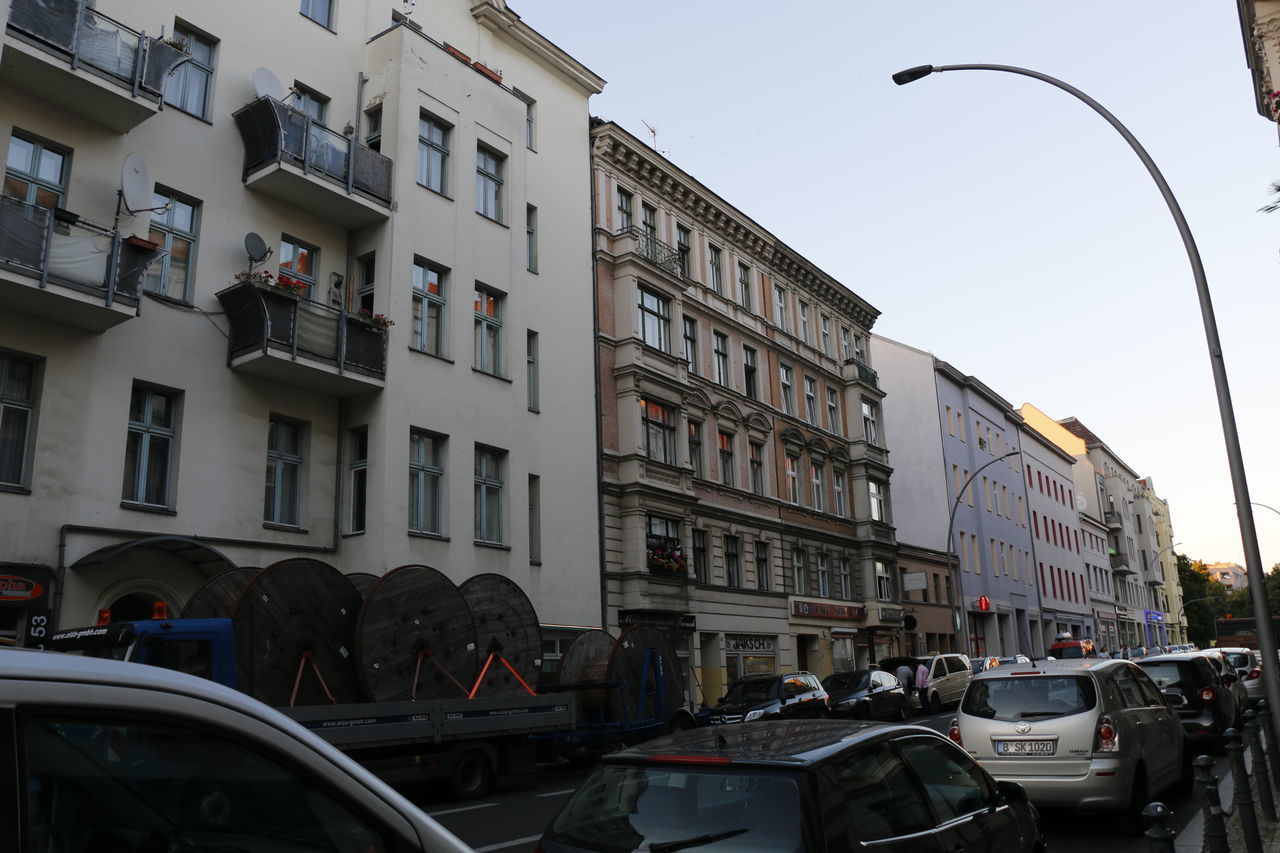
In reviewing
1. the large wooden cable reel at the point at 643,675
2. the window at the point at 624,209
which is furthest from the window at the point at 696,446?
the large wooden cable reel at the point at 643,675

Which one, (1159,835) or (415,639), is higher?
(415,639)

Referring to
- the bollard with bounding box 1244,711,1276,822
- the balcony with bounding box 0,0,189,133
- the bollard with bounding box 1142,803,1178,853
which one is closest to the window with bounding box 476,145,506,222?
the balcony with bounding box 0,0,189,133

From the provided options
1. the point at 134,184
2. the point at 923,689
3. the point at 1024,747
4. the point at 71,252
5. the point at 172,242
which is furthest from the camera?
the point at 923,689

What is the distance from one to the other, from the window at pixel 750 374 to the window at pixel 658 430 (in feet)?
18.9

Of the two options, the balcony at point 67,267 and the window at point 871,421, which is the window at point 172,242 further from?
the window at point 871,421

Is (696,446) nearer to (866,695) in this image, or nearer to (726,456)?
(726,456)

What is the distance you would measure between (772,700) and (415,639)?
9.88m

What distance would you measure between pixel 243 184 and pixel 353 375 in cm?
438

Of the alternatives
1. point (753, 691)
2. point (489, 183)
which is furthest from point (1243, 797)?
point (489, 183)

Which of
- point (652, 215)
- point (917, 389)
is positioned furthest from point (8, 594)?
point (917, 389)

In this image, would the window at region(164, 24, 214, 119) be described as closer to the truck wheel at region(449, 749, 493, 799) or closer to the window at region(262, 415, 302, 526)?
the window at region(262, 415, 302, 526)

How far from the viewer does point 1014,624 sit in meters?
58.7

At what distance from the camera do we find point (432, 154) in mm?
23703

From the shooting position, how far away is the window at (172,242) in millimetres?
18219
